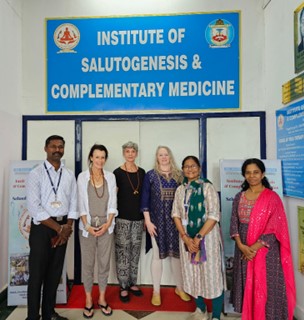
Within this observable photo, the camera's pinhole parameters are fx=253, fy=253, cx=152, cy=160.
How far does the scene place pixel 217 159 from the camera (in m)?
2.93

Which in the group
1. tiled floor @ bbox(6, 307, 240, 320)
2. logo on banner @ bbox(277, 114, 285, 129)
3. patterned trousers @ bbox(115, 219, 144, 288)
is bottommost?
tiled floor @ bbox(6, 307, 240, 320)

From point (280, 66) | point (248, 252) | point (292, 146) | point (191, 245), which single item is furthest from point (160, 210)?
point (280, 66)

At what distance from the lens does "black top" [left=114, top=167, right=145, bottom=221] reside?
2.55 meters

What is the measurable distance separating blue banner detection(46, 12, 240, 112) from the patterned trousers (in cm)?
134

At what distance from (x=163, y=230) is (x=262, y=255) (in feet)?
3.00

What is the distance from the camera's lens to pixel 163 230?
246cm

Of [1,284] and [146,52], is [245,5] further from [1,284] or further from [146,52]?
[1,284]

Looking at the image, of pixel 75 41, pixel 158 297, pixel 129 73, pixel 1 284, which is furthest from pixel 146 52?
pixel 1 284

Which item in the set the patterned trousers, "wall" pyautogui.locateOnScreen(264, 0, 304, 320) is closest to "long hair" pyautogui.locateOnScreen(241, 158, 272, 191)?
"wall" pyautogui.locateOnScreen(264, 0, 304, 320)

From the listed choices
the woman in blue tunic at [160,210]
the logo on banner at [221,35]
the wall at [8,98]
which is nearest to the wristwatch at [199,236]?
the woman in blue tunic at [160,210]

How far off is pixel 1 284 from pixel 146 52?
2.97 meters

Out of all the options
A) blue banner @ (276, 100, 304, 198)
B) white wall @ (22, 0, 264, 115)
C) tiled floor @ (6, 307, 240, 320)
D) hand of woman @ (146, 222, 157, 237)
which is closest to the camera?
blue banner @ (276, 100, 304, 198)

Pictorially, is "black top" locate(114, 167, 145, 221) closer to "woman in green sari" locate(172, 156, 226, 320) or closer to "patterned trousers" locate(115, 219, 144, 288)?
"patterned trousers" locate(115, 219, 144, 288)

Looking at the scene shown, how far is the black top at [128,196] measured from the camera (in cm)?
255
